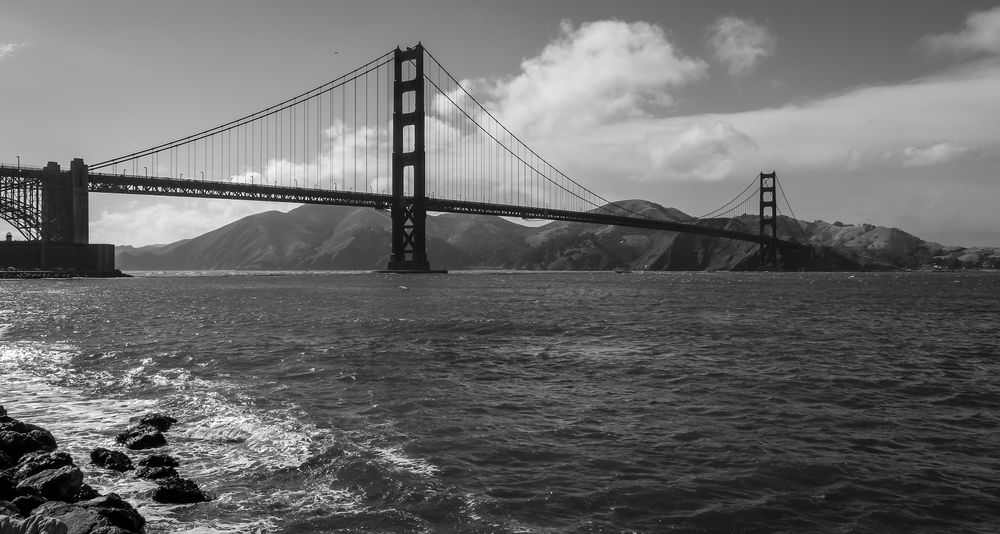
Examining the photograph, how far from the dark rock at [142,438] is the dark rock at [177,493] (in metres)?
2.79

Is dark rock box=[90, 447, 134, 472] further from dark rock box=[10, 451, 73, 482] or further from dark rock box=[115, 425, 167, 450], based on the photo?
dark rock box=[115, 425, 167, 450]

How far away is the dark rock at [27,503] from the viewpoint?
7562mm

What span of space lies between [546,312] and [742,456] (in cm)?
3079

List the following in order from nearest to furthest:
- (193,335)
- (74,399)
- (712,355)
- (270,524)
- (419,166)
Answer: (270,524) → (74,399) → (712,355) → (193,335) → (419,166)

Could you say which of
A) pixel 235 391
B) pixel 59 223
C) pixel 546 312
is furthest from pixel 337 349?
pixel 59 223

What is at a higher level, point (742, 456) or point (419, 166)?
Answer: point (419, 166)

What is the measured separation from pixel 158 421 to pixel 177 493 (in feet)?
15.0

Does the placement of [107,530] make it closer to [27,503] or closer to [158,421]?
[27,503]

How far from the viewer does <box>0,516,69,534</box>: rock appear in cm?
655

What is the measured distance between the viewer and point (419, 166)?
4535 inches

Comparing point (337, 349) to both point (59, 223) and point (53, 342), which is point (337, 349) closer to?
point (53, 342)

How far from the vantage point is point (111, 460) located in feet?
32.7

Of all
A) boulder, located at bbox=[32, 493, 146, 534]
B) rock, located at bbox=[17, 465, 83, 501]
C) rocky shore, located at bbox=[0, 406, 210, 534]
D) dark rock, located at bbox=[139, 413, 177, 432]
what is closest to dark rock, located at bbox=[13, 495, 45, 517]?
rocky shore, located at bbox=[0, 406, 210, 534]

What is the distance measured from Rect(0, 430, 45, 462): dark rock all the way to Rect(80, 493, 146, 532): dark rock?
4.22 meters
